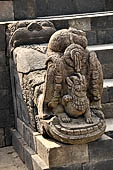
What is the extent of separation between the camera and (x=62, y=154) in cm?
458

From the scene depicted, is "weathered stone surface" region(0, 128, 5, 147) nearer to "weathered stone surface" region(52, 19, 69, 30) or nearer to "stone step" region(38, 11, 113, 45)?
"weathered stone surface" region(52, 19, 69, 30)

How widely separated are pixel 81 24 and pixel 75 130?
3.23m

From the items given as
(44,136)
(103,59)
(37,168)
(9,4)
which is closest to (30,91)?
(44,136)

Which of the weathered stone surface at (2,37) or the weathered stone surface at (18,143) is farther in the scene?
the weathered stone surface at (2,37)

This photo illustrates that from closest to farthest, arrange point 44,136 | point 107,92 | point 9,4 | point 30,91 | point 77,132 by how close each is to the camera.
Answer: point 77,132, point 44,136, point 30,91, point 107,92, point 9,4

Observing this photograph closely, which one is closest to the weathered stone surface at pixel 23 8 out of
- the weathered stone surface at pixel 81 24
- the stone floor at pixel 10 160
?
the weathered stone surface at pixel 81 24

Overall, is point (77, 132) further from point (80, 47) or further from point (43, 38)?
point (43, 38)

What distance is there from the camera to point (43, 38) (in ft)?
20.8

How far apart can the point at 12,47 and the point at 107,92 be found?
160 centimetres

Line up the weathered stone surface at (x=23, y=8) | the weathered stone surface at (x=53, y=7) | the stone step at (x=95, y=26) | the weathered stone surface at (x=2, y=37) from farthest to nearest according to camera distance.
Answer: the weathered stone surface at (x=53, y=7)
the stone step at (x=95, y=26)
the weathered stone surface at (x=23, y=8)
the weathered stone surface at (x=2, y=37)

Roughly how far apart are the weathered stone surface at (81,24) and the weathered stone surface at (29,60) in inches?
64.4

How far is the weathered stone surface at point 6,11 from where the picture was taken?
7031 millimetres

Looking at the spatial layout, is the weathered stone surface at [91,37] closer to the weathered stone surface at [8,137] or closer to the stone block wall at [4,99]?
the stone block wall at [4,99]

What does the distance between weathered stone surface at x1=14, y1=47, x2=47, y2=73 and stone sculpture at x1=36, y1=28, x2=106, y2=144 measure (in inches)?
25.7
